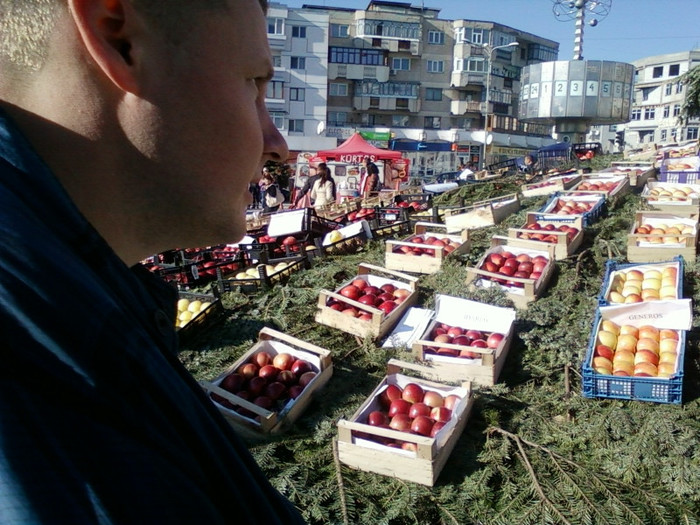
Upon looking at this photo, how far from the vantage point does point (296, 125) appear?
178ft

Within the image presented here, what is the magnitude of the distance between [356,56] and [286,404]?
59138mm

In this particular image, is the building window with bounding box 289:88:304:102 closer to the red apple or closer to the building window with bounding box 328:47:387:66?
the building window with bounding box 328:47:387:66

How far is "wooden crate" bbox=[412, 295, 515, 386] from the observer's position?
412 centimetres

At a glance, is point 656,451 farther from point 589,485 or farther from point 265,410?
Answer: point 265,410

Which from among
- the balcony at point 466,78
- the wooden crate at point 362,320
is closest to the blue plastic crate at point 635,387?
the wooden crate at point 362,320

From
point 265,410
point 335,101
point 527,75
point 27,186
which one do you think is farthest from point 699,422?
point 335,101

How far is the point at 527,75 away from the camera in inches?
1027

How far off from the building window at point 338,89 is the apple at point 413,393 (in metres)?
57.0

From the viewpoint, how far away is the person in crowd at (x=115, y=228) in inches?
20.4

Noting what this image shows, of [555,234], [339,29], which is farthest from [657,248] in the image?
[339,29]

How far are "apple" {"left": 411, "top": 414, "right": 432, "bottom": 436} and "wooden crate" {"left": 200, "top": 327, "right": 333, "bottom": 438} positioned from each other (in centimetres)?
79

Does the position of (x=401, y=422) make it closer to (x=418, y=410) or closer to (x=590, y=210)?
(x=418, y=410)

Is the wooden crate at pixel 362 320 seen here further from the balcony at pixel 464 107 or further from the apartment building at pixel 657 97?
the apartment building at pixel 657 97

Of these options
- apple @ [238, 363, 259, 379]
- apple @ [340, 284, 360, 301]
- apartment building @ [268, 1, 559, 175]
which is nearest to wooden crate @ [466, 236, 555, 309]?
apple @ [340, 284, 360, 301]
